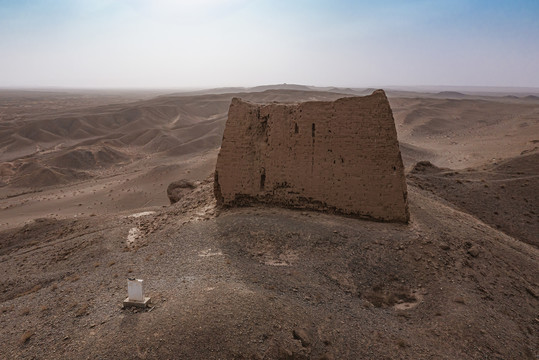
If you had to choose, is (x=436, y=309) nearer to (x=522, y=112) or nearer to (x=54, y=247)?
(x=54, y=247)

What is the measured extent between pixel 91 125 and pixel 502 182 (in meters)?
50.7

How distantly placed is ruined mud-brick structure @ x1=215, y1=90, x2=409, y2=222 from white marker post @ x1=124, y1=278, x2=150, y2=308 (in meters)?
4.90

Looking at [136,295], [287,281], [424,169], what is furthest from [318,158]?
[424,169]

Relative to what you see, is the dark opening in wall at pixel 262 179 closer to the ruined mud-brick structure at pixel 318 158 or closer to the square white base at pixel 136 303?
the ruined mud-brick structure at pixel 318 158

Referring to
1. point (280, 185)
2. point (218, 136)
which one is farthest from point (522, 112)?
point (280, 185)

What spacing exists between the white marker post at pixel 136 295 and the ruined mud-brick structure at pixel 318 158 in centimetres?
490

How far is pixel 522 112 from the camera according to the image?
2047 inches

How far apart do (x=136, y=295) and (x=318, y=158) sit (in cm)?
567

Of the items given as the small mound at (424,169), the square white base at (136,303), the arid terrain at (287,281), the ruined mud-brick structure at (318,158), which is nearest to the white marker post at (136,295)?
the square white base at (136,303)

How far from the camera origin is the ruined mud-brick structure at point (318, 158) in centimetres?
923

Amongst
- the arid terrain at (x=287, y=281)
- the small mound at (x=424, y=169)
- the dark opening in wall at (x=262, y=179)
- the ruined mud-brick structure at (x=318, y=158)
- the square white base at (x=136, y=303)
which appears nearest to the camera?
the arid terrain at (x=287, y=281)

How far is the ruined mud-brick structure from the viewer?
923 cm

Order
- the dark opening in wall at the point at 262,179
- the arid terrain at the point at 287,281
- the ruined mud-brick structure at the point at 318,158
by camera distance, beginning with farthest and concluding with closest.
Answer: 1. the dark opening in wall at the point at 262,179
2. the ruined mud-brick structure at the point at 318,158
3. the arid terrain at the point at 287,281

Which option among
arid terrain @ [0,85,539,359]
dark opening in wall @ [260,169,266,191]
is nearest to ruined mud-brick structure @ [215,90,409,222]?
dark opening in wall @ [260,169,266,191]
